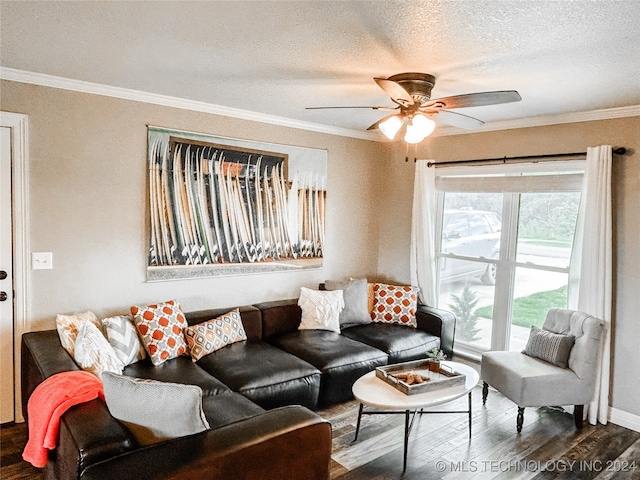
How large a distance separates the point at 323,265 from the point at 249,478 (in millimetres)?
3154

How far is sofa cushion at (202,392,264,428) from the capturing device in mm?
2504

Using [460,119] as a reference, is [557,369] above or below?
below

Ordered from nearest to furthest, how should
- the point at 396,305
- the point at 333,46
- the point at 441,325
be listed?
the point at 333,46
the point at 441,325
the point at 396,305

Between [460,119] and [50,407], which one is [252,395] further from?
[460,119]

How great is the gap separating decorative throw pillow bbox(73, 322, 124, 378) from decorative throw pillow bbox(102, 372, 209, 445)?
0.82 m

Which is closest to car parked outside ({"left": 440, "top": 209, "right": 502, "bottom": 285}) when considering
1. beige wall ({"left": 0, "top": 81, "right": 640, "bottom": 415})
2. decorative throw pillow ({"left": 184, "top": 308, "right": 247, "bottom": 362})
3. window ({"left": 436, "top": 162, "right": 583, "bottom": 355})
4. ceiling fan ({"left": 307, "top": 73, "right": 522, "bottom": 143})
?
window ({"left": 436, "top": 162, "right": 583, "bottom": 355})

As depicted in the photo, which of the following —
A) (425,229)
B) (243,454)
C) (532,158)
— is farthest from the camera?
(425,229)

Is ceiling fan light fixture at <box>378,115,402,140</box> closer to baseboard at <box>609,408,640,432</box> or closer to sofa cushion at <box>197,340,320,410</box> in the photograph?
sofa cushion at <box>197,340,320,410</box>

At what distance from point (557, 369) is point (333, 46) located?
2.84m

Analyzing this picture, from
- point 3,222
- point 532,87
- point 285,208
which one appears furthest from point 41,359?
point 532,87

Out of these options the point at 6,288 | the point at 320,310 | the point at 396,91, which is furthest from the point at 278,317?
the point at 396,91

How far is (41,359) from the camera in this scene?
2588 millimetres

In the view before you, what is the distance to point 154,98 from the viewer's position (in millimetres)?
3602

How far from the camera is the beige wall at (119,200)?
127 inches
